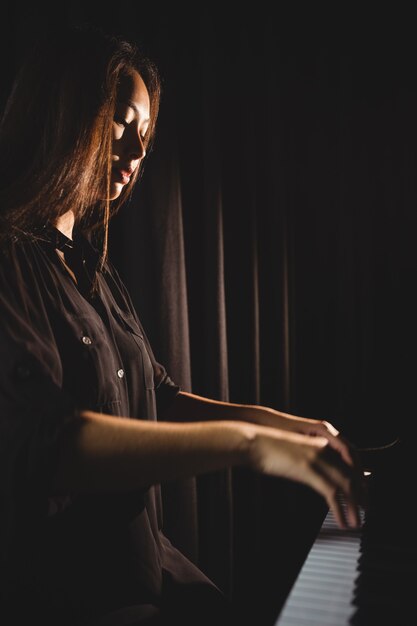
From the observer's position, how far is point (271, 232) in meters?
2.29

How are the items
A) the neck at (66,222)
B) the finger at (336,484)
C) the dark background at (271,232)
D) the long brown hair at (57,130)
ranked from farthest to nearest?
1. the dark background at (271,232)
2. the neck at (66,222)
3. the long brown hair at (57,130)
4. the finger at (336,484)

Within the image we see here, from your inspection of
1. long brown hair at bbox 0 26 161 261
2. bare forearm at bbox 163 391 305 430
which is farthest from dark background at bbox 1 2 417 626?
long brown hair at bbox 0 26 161 261

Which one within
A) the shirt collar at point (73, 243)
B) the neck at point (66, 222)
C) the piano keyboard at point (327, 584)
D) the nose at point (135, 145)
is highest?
the nose at point (135, 145)

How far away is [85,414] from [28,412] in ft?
0.24

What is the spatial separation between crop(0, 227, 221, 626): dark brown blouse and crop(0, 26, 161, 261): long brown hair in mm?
68

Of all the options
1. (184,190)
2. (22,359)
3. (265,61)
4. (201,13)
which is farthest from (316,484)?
(265,61)

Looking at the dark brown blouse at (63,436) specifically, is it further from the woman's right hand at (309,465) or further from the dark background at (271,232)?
the dark background at (271,232)

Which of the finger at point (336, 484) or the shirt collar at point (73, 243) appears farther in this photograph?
the shirt collar at point (73, 243)

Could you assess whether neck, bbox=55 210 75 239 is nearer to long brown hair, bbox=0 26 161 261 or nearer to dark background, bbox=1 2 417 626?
long brown hair, bbox=0 26 161 261

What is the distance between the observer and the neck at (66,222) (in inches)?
39.1

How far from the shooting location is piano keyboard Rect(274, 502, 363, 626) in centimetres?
67

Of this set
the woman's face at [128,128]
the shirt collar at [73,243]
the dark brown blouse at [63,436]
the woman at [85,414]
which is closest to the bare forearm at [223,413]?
the woman at [85,414]

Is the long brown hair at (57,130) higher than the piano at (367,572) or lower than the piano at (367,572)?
higher

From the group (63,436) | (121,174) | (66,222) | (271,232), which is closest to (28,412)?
(63,436)
